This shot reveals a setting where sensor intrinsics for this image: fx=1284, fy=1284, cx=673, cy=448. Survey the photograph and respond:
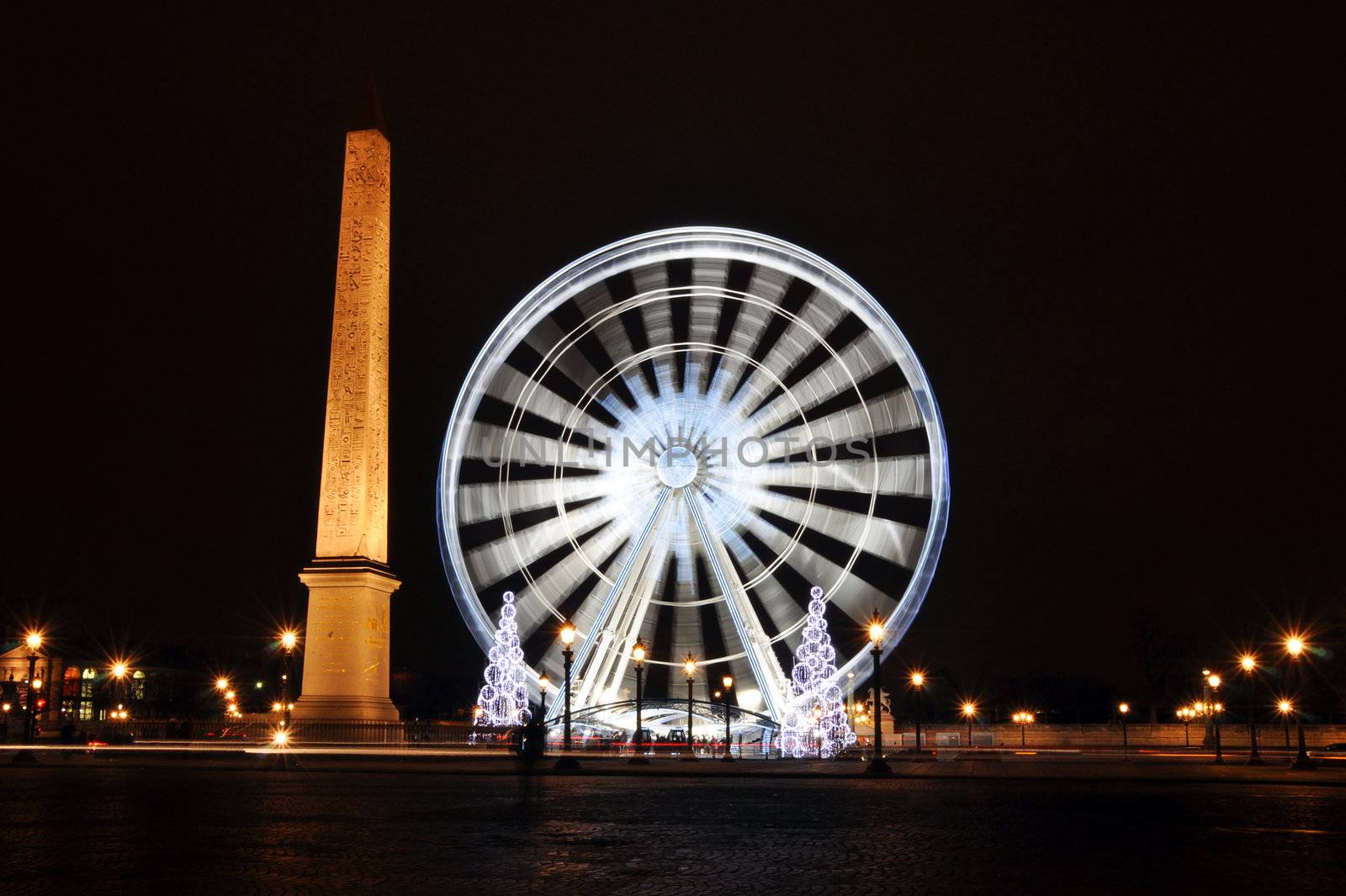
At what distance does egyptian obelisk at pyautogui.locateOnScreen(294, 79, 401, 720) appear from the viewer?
27.1 metres

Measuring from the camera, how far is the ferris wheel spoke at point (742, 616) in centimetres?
2606

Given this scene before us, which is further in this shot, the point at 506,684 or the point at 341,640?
the point at 506,684

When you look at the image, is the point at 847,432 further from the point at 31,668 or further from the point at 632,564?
the point at 31,668

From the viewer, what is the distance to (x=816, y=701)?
1235 inches

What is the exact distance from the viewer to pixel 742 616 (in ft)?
85.9

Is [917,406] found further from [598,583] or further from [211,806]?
[211,806]

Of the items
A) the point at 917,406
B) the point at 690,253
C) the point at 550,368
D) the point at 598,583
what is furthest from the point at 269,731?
the point at 917,406

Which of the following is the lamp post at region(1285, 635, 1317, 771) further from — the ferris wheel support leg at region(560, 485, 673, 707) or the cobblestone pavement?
the ferris wheel support leg at region(560, 485, 673, 707)

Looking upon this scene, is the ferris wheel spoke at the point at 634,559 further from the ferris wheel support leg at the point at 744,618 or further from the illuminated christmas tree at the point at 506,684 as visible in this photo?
the illuminated christmas tree at the point at 506,684

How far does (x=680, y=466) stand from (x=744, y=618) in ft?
11.1

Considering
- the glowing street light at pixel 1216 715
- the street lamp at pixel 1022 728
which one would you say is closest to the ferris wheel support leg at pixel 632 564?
the glowing street light at pixel 1216 715

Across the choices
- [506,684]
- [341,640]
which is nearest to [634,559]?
[341,640]

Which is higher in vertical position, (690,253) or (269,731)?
(690,253)

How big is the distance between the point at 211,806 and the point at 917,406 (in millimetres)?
16640
